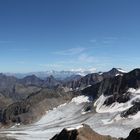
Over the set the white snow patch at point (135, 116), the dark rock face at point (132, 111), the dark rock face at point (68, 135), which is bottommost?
the white snow patch at point (135, 116)

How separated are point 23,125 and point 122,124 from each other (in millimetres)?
57972

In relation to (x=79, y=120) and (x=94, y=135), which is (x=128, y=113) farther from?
(x=94, y=135)

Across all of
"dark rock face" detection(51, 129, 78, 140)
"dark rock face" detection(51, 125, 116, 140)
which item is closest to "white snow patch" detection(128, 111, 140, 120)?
"dark rock face" detection(51, 125, 116, 140)

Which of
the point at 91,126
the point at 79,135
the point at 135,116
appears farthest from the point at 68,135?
the point at 135,116

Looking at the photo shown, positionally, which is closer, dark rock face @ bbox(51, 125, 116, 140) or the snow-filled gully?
dark rock face @ bbox(51, 125, 116, 140)

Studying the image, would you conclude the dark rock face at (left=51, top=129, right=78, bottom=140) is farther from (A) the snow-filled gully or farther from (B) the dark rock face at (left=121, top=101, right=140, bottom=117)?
(B) the dark rock face at (left=121, top=101, right=140, bottom=117)

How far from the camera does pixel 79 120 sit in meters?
195

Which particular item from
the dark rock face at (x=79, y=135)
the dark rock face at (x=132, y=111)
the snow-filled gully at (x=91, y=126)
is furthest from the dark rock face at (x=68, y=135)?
the dark rock face at (x=132, y=111)

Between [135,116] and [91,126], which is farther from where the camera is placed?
[135,116]

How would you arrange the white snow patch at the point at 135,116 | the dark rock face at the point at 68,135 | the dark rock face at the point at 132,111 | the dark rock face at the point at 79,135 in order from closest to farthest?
the dark rock face at the point at 79,135
the dark rock face at the point at 68,135
the white snow patch at the point at 135,116
the dark rock face at the point at 132,111

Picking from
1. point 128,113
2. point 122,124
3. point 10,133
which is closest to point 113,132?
point 122,124

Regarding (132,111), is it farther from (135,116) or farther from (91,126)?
(91,126)

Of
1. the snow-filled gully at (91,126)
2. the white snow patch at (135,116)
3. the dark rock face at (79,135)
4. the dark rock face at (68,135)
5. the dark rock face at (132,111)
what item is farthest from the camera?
the dark rock face at (132,111)

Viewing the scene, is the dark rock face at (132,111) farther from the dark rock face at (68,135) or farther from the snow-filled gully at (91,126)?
the dark rock face at (68,135)
